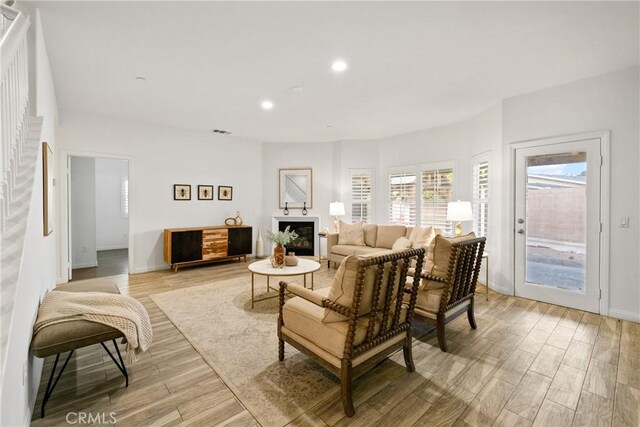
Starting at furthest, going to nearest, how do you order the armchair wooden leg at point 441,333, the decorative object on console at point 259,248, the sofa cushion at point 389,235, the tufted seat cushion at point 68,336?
→ the decorative object on console at point 259,248 < the sofa cushion at point 389,235 < the armchair wooden leg at point 441,333 < the tufted seat cushion at point 68,336

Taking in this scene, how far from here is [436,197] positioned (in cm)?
573

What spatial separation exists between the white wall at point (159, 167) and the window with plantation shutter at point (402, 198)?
331 cm

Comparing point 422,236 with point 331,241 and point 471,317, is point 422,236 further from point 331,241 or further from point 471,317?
point 471,317

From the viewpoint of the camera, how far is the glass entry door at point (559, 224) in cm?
345

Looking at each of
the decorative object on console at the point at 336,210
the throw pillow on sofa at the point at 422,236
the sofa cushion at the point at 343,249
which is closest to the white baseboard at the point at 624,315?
the throw pillow on sofa at the point at 422,236

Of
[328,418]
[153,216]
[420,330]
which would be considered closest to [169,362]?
[328,418]

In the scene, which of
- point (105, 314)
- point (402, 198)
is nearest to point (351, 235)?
point (402, 198)

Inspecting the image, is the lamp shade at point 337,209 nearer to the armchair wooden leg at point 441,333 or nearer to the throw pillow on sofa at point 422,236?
the throw pillow on sofa at point 422,236

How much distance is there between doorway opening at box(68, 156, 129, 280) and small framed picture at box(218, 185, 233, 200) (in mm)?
2222

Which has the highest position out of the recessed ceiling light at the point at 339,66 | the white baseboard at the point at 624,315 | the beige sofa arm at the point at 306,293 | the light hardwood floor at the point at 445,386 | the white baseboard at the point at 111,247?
the recessed ceiling light at the point at 339,66

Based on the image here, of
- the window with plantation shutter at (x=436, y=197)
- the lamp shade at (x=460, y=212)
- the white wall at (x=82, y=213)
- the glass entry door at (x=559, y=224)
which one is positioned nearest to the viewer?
the glass entry door at (x=559, y=224)

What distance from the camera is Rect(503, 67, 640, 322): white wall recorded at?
317cm

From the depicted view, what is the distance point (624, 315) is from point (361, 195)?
4560mm

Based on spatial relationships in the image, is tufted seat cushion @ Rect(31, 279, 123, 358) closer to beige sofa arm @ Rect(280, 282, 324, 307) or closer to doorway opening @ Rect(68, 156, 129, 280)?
beige sofa arm @ Rect(280, 282, 324, 307)
